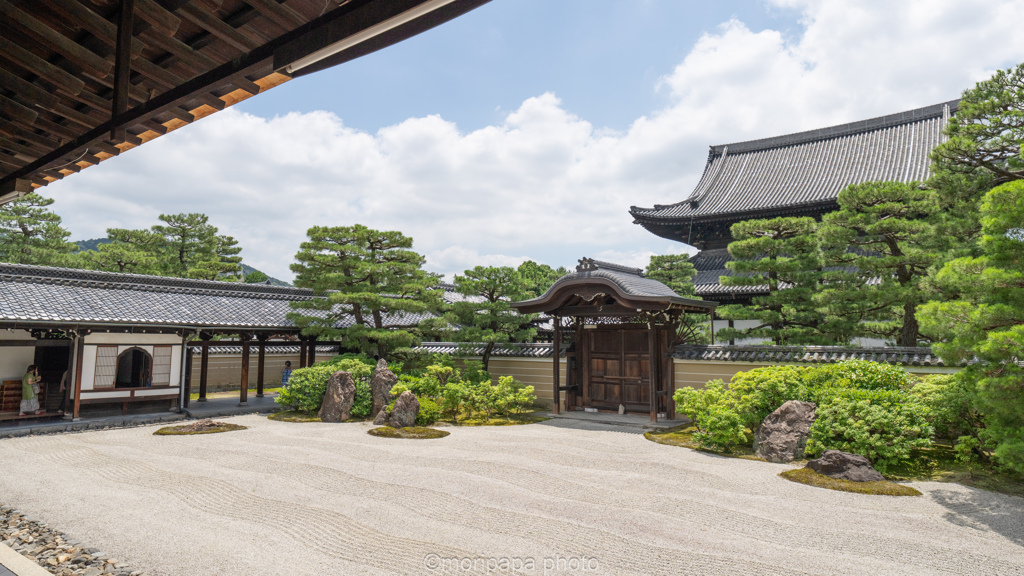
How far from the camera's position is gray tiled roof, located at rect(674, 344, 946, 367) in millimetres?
10469

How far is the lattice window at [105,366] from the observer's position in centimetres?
1354

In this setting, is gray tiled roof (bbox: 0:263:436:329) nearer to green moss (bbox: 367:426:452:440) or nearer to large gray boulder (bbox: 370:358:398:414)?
large gray boulder (bbox: 370:358:398:414)

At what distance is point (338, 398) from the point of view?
44.9ft

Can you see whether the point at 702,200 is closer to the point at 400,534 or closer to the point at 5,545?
the point at 400,534

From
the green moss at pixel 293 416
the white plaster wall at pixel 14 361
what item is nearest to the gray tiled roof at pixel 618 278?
the green moss at pixel 293 416

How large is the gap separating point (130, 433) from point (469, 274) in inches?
349

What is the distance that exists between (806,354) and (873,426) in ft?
12.6

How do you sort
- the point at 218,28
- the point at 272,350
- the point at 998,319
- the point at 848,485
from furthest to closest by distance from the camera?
1. the point at 272,350
2. the point at 848,485
3. the point at 998,319
4. the point at 218,28

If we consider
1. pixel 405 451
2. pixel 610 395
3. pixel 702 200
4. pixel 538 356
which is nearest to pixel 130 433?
pixel 405 451

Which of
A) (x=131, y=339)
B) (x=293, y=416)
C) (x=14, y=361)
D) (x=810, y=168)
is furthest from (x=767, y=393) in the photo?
(x=14, y=361)

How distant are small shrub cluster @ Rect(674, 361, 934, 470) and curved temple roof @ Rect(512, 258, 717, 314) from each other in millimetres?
2565

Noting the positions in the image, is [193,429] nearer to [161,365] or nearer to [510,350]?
[161,365]

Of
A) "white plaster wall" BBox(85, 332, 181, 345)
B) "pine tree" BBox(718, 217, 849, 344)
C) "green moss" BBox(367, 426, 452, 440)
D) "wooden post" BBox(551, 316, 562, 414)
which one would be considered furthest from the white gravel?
"pine tree" BBox(718, 217, 849, 344)

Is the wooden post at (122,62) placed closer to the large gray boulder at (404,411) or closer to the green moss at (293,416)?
the large gray boulder at (404,411)
